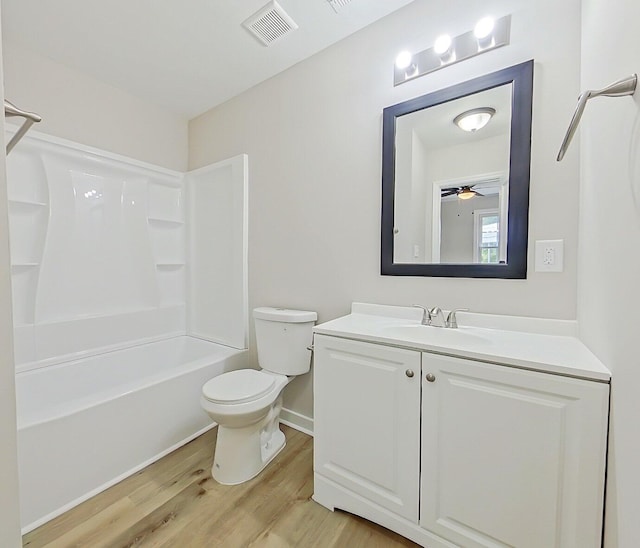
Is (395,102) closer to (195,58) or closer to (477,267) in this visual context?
(477,267)

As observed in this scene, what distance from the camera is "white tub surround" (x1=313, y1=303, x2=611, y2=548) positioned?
0.88 m

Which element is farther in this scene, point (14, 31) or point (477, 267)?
point (14, 31)

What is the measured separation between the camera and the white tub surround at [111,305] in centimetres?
146

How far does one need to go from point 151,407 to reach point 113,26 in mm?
2171

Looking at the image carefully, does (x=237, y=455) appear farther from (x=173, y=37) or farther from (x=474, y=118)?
(x=173, y=37)

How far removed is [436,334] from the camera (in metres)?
1.36

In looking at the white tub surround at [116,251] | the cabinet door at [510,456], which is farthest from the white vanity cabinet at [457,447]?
the white tub surround at [116,251]

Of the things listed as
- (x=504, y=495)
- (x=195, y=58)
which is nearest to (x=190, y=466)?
(x=504, y=495)

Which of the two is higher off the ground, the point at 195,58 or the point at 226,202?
the point at 195,58

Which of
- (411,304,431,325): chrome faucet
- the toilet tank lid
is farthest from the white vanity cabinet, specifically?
the toilet tank lid

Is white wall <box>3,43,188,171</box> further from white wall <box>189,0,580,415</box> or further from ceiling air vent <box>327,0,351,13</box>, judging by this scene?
ceiling air vent <box>327,0,351,13</box>

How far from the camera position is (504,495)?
98 cm

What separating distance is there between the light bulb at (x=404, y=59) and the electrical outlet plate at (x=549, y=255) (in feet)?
3.60

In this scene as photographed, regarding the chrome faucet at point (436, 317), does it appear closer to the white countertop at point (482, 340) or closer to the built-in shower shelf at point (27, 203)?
the white countertop at point (482, 340)
